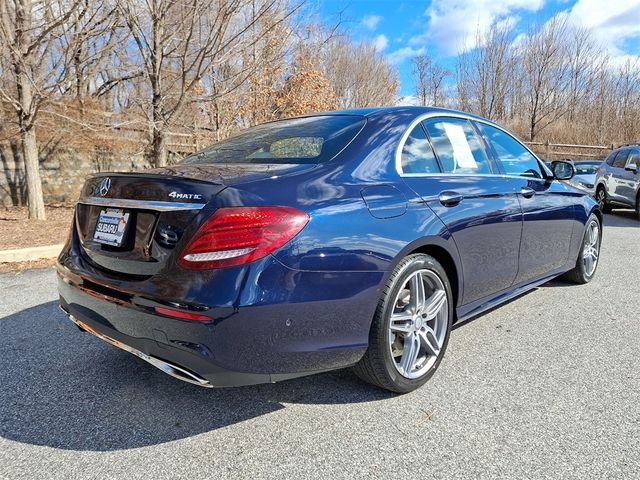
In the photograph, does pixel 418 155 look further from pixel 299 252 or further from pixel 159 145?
pixel 159 145

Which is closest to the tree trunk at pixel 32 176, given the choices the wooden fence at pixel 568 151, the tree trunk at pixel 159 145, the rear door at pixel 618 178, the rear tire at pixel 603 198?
the tree trunk at pixel 159 145

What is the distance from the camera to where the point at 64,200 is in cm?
1109

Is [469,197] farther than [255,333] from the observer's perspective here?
Yes

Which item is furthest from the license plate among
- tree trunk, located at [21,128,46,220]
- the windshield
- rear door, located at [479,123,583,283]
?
the windshield

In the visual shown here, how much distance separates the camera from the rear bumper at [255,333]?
1.88 m

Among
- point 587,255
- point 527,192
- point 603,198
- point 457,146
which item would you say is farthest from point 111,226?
point 603,198

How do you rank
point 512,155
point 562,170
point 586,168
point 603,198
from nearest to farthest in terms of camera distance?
1. point 512,155
2. point 562,170
3. point 603,198
4. point 586,168

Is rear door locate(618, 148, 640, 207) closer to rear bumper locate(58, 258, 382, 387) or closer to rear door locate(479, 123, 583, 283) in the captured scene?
rear door locate(479, 123, 583, 283)

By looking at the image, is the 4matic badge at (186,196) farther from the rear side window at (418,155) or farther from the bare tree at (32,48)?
the bare tree at (32,48)

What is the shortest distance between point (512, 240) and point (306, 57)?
1025 centimetres

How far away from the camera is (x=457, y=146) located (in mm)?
3143

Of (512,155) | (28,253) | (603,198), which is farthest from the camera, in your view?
(603,198)

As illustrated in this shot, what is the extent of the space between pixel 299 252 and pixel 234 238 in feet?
0.92

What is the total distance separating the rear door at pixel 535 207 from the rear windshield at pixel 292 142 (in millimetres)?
1352
